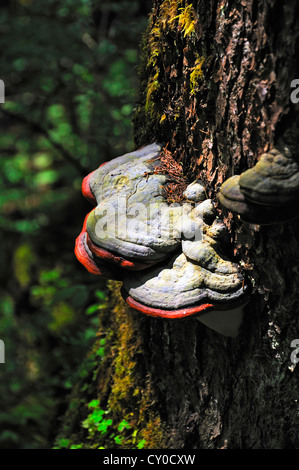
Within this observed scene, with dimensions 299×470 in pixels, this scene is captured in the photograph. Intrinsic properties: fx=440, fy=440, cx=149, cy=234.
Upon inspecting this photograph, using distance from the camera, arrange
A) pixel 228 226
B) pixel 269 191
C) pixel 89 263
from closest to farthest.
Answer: pixel 269 191, pixel 228 226, pixel 89 263

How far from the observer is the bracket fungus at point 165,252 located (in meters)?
1.71

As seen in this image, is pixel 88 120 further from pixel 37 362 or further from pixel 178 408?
pixel 178 408

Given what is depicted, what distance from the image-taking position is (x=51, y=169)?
7027 millimetres

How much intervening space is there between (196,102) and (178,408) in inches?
70.5

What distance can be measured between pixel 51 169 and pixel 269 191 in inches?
239

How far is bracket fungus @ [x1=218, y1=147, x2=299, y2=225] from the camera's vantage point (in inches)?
52.9

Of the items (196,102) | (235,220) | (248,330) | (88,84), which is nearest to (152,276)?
(235,220)

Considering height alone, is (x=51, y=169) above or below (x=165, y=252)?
below

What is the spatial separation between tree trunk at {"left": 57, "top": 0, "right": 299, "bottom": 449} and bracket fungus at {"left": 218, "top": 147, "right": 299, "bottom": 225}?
0.57ft

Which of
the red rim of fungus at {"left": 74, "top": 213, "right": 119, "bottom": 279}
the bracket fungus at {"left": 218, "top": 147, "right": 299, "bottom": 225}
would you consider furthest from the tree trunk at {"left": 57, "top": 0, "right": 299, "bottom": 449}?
the red rim of fungus at {"left": 74, "top": 213, "right": 119, "bottom": 279}

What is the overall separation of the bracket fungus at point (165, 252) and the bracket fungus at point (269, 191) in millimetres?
337

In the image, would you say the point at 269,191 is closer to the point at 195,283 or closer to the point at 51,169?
the point at 195,283

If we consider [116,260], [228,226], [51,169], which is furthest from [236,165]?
[51,169]

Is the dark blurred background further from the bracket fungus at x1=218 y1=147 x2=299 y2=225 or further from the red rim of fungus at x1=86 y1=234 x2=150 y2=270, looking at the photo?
the bracket fungus at x1=218 y1=147 x2=299 y2=225
